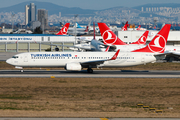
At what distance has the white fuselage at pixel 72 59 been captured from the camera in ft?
149

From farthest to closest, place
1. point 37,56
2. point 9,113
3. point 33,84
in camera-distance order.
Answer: point 37,56, point 33,84, point 9,113

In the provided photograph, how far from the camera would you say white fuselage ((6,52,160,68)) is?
149 ft

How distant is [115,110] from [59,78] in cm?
1809

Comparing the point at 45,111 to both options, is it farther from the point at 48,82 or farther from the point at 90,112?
the point at 48,82

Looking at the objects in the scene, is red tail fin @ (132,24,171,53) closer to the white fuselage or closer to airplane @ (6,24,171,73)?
airplane @ (6,24,171,73)

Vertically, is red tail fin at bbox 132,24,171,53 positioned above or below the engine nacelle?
above

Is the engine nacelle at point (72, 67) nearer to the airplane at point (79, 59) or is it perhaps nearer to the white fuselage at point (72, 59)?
the airplane at point (79, 59)

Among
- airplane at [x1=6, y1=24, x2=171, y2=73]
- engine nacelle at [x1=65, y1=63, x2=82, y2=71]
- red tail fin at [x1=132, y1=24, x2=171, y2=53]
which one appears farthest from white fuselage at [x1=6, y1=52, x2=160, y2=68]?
red tail fin at [x1=132, y1=24, x2=171, y2=53]

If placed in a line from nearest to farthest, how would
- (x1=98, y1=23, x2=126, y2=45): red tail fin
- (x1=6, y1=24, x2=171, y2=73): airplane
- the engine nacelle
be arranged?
1. the engine nacelle
2. (x1=6, y1=24, x2=171, y2=73): airplane
3. (x1=98, y1=23, x2=126, y2=45): red tail fin

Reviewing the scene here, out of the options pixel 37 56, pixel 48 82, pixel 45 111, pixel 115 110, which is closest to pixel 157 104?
pixel 115 110

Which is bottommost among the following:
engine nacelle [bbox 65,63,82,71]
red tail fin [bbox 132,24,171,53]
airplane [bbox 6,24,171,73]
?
engine nacelle [bbox 65,63,82,71]

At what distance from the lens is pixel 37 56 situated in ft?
149

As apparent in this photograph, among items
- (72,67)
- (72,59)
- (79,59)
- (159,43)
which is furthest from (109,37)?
(72,67)

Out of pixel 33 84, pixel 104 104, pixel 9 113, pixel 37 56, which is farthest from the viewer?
pixel 37 56
